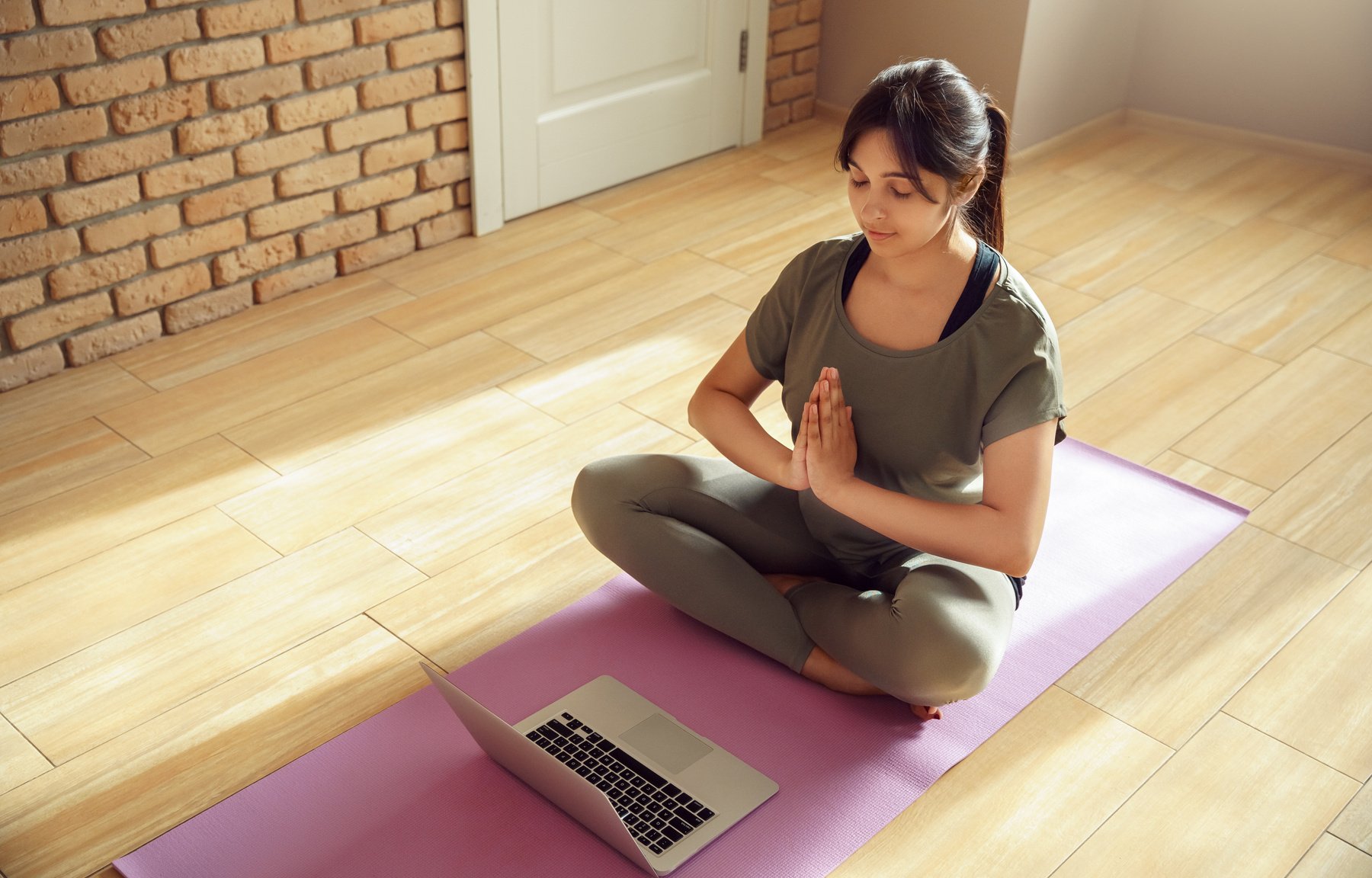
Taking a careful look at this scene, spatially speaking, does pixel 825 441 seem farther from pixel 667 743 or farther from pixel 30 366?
pixel 30 366

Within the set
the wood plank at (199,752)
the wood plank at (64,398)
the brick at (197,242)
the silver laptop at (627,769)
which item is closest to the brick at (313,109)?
the brick at (197,242)

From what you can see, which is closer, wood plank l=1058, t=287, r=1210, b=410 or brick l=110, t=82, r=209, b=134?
brick l=110, t=82, r=209, b=134

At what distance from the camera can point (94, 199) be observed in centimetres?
235

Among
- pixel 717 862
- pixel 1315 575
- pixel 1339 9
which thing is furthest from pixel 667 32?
pixel 717 862

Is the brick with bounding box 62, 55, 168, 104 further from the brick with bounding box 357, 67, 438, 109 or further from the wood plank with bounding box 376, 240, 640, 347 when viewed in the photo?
the wood plank with bounding box 376, 240, 640, 347

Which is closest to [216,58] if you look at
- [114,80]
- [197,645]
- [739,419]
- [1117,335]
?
[114,80]

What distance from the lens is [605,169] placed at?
3.27 metres

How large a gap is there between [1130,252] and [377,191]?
5.53ft

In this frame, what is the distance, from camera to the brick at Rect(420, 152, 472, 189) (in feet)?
9.50

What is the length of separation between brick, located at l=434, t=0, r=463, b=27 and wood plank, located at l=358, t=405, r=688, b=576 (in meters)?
1.00

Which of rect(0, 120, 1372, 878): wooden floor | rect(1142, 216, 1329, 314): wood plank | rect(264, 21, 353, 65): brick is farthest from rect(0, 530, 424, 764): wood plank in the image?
rect(1142, 216, 1329, 314): wood plank

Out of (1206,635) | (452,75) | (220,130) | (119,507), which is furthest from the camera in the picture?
(452,75)

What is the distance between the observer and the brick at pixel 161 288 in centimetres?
247

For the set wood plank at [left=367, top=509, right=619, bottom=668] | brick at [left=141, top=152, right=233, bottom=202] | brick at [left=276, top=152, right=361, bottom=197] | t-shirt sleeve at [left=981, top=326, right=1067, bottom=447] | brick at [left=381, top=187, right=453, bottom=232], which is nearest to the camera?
t-shirt sleeve at [left=981, top=326, right=1067, bottom=447]
